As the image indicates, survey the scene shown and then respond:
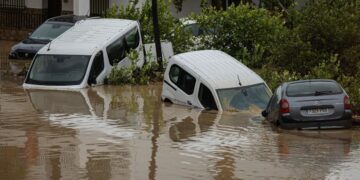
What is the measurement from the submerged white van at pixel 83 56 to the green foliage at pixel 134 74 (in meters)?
0.25

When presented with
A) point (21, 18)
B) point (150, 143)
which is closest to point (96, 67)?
point (150, 143)

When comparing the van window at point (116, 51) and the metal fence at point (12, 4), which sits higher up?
the metal fence at point (12, 4)

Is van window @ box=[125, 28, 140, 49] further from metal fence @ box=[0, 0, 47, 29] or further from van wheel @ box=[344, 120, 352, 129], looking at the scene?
metal fence @ box=[0, 0, 47, 29]

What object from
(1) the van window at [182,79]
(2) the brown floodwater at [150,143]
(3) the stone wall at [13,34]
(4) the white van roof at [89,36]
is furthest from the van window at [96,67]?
(3) the stone wall at [13,34]

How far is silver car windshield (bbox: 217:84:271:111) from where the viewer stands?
66.4ft

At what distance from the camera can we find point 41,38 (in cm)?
3203

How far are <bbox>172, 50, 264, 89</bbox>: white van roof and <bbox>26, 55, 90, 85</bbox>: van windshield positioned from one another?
329 cm

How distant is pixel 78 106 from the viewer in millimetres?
20031

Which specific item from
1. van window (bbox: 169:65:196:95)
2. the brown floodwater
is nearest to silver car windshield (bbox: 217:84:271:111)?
the brown floodwater

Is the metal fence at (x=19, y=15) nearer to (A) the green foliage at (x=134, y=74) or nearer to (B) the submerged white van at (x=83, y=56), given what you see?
(B) the submerged white van at (x=83, y=56)

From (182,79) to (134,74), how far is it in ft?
14.6

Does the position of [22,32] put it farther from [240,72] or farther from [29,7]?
[240,72]

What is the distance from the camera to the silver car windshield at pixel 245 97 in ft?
66.4

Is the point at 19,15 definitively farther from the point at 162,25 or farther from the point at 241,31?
the point at 241,31
